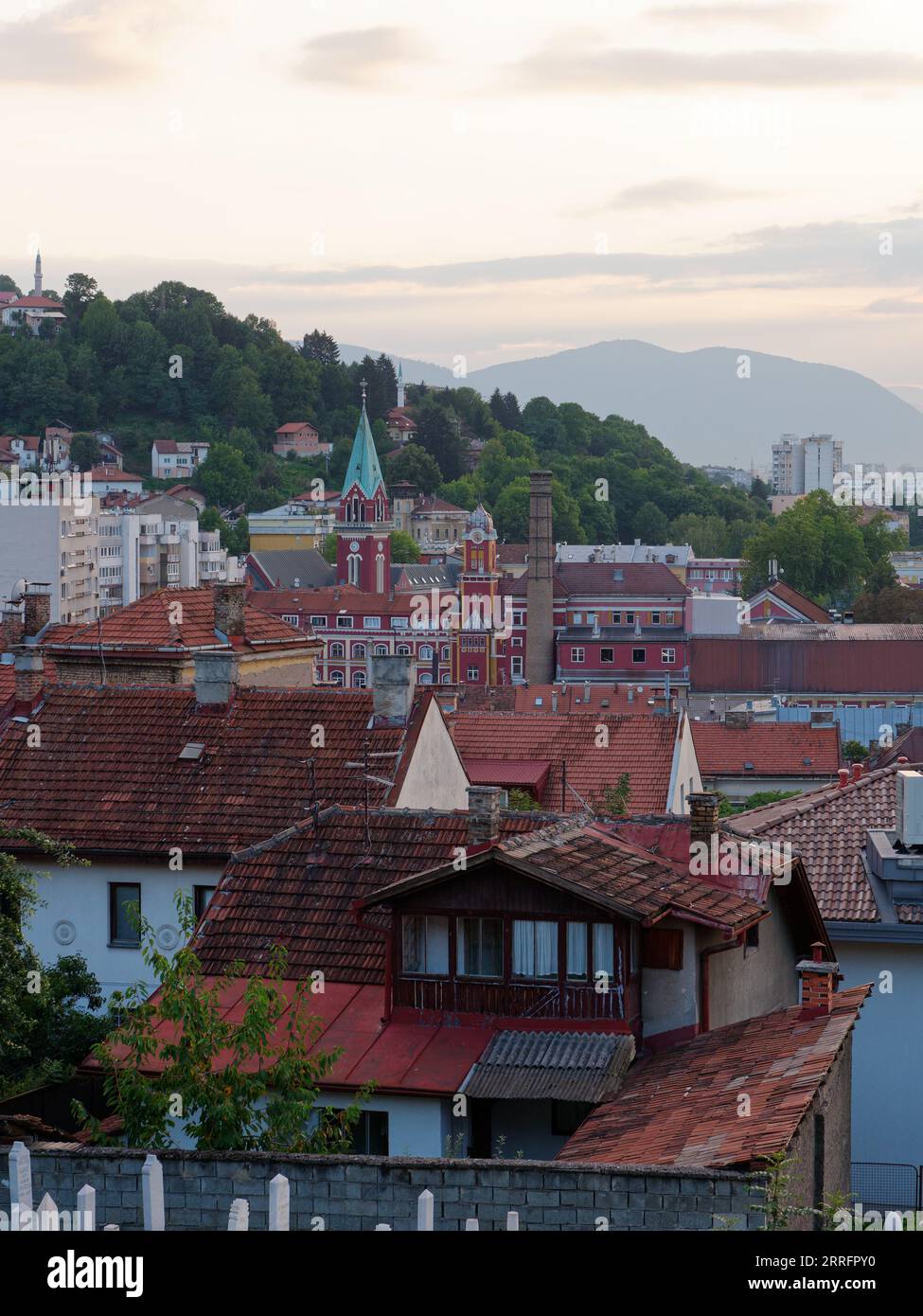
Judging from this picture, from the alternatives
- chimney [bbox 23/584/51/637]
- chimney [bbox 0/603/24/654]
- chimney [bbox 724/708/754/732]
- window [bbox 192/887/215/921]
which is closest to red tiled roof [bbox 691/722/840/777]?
chimney [bbox 724/708/754/732]

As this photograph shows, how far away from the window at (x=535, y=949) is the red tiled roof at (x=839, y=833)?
415 cm

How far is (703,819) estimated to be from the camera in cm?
1772

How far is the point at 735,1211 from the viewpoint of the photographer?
10.3 meters

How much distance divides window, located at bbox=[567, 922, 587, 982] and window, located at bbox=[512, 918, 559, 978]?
99mm

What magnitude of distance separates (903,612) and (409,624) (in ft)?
112

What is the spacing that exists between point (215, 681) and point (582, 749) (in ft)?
44.0

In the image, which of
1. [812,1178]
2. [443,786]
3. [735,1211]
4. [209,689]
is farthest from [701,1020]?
[209,689]

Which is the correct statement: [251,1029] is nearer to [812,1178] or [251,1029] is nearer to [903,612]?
[812,1178]

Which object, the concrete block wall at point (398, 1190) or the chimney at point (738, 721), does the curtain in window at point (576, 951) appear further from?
the chimney at point (738, 721)

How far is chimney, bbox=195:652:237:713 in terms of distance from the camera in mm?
22734

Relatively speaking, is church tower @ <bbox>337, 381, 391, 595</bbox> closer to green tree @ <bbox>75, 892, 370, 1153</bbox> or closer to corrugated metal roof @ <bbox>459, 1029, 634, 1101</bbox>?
corrugated metal roof @ <bbox>459, 1029, 634, 1101</bbox>

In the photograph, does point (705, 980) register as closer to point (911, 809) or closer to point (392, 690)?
point (911, 809)

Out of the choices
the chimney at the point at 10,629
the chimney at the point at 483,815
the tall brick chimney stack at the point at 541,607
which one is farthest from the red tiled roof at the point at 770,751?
the tall brick chimney stack at the point at 541,607

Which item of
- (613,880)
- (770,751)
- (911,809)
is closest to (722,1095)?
(613,880)
